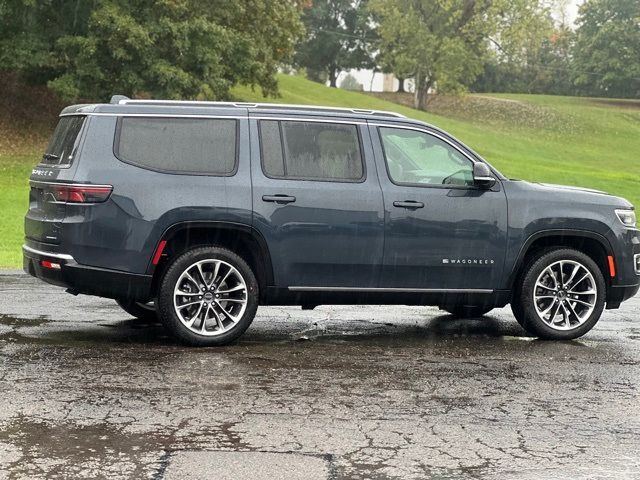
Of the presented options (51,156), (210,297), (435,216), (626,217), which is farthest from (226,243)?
(626,217)

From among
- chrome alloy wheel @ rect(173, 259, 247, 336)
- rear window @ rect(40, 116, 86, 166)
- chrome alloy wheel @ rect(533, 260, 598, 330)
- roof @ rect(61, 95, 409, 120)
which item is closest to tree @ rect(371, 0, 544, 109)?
chrome alloy wheel @ rect(533, 260, 598, 330)

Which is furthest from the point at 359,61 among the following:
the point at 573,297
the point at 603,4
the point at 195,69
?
the point at 573,297

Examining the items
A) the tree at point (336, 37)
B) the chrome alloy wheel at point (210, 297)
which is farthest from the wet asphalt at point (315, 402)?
the tree at point (336, 37)

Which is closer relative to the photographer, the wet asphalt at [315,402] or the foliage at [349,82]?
the wet asphalt at [315,402]


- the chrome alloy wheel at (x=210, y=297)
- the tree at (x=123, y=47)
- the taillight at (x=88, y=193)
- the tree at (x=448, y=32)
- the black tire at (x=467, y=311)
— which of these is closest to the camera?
the taillight at (x=88, y=193)

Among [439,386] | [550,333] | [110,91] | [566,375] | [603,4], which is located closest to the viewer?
[439,386]

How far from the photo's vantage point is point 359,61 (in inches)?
3563

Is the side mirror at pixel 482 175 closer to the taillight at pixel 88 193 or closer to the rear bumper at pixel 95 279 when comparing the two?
the rear bumper at pixel 95 279

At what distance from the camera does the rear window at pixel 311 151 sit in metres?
8.82

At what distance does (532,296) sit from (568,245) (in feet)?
2.08

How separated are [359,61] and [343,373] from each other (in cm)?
8441

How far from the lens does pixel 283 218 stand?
867 centimetres

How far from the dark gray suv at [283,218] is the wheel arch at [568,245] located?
0.02 metres

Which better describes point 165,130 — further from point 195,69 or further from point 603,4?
point 603,4
